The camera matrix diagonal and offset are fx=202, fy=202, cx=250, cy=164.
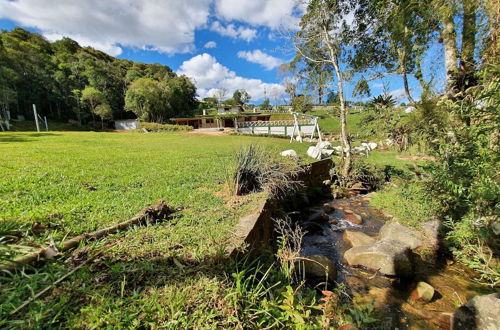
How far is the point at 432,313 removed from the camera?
→ 2.47m

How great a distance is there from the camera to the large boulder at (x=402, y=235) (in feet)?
12.1

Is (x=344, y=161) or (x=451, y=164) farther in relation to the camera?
(x=344, y=161)

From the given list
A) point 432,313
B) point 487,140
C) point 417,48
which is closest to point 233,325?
point 432,313

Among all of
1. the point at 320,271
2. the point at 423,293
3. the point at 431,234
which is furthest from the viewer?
the point at 431,234

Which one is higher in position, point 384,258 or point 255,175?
point 255,175

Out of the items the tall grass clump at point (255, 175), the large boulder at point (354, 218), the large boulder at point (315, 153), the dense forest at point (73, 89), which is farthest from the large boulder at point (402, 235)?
the dense forest at point (73, 89)

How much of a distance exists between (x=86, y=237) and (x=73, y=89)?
4572 cm

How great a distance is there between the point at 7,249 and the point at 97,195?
204cm

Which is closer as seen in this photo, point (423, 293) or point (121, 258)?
point (121, 258)

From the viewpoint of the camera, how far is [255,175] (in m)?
4.36

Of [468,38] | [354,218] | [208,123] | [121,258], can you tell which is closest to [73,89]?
[208,123]

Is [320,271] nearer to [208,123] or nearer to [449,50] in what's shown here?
[449,50]

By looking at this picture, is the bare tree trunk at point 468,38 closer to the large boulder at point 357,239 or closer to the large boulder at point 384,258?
the large boulder at point 384,258

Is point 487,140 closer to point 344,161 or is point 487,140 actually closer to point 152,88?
point 344,161
